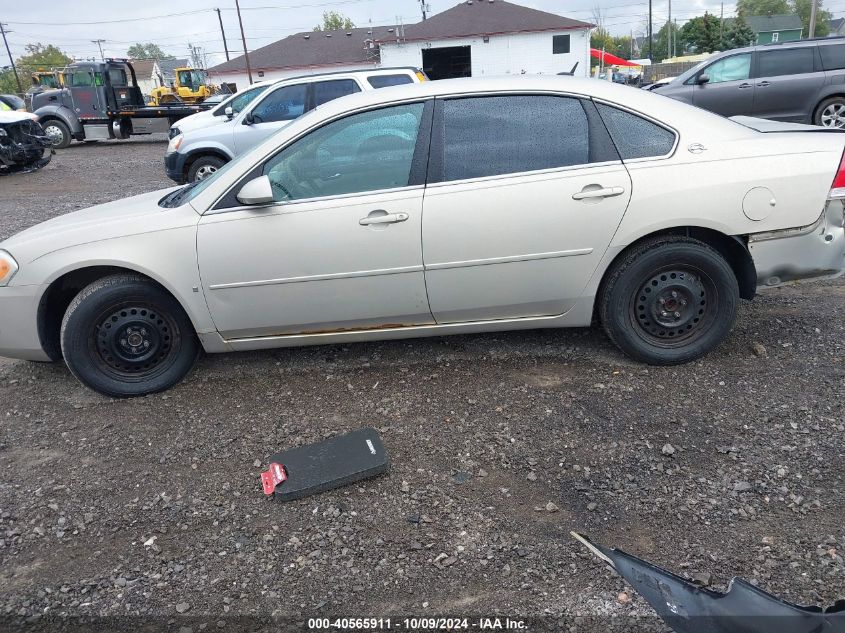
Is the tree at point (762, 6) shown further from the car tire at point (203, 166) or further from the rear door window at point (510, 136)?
the rear door window at point (510, 136)

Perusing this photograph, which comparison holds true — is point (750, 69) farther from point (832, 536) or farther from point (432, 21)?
point (432, 21)

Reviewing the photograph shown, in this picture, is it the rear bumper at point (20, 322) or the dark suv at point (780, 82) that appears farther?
the dark suv at point (780, 82)

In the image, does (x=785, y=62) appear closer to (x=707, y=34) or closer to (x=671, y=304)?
(x=671, y=304)

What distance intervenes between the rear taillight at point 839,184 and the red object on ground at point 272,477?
3.32m

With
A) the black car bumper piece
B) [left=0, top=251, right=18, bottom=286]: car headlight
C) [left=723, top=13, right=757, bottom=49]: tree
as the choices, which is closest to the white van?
[left=0, top=251, right=18, bottom=286]: car headlight

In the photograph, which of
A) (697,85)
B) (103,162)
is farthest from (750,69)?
(103,162)

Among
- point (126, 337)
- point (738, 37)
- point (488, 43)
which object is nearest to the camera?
point (126, 337)

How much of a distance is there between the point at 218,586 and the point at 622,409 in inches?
87.4

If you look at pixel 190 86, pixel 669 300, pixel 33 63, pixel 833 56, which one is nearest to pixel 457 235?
pixel 669 300

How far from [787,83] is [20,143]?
1560cm

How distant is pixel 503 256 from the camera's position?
152 inches

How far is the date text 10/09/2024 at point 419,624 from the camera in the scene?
238 cm

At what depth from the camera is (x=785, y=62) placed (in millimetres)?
12477

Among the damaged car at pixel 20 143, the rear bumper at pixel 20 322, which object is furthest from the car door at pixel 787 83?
the damaged car at pixel 20 143
